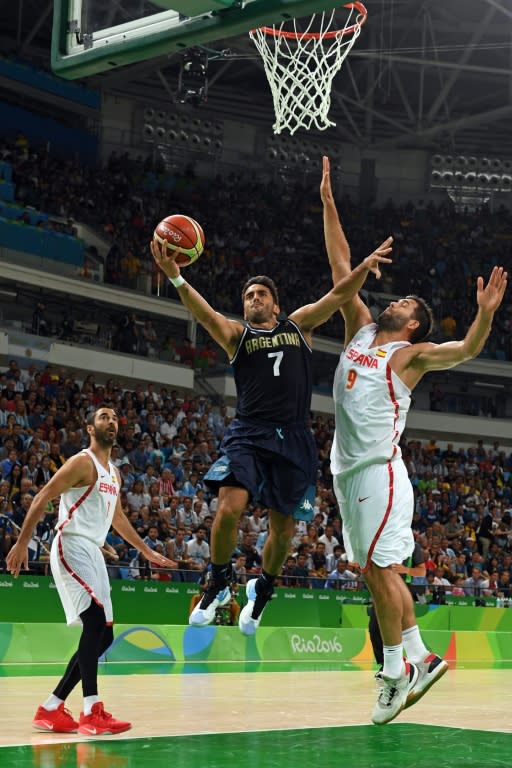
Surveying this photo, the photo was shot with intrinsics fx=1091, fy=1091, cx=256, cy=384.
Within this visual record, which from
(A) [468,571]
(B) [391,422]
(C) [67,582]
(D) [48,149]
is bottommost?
(A) [468,571]

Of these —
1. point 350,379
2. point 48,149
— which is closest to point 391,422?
point 350,379

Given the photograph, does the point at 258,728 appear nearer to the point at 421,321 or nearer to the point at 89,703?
the point at 89,703

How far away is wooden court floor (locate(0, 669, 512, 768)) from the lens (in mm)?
6332

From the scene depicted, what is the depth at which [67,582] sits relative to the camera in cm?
777

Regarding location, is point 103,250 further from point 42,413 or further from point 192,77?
point 42,413

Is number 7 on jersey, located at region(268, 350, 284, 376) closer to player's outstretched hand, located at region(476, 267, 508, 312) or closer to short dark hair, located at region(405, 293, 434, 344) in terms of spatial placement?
short dark hair, located at region(405, 293, 434, 344)

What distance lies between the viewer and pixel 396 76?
33156 millimetres

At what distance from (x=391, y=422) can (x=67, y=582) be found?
2.61 metres

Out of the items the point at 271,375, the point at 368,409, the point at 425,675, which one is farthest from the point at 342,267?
the point at 425,675

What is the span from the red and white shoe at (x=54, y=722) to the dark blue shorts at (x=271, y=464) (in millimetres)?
1968

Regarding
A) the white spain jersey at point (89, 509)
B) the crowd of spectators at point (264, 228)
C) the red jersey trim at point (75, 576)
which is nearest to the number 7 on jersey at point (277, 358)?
the white spain jersey at point (89, 509)

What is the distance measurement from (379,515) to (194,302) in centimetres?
182

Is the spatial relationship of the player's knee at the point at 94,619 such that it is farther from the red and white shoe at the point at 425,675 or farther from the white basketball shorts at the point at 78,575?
the red and white shoe at the point at 425,675

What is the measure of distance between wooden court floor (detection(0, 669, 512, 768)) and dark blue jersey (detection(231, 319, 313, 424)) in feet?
7.05
